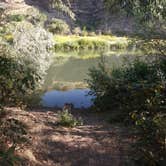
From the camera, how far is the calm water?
12352mm

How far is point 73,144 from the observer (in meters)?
6.20

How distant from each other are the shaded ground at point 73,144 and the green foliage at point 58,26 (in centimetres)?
3652

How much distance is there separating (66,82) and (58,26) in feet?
93.2

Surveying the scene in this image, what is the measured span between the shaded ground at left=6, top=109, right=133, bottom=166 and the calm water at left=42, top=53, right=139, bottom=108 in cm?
365

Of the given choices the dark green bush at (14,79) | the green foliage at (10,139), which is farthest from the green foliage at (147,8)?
the dark green bush at (14,79)

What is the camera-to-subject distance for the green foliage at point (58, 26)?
43.6 meters

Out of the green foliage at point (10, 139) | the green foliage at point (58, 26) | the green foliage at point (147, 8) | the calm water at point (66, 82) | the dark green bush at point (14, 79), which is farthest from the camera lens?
the green foliage at point (58, 26)

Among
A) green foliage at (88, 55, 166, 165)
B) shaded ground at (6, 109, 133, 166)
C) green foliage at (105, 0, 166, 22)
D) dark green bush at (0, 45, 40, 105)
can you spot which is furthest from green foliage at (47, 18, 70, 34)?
shaded ground at (6, 109, 133, 166)

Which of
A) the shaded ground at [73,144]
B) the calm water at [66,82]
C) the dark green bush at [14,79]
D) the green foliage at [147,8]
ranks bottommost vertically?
the calm water at [66,82]

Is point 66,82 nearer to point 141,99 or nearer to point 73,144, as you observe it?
point 141,99

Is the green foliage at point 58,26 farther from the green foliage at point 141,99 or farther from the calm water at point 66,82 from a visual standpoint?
the green foliage at point 141,99

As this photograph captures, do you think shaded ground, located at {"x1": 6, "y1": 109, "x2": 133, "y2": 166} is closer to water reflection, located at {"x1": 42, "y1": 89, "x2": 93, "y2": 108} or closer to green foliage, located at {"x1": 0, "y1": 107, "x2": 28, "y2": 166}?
green foliage, located at {"x1": 0, "y1": 107, "x2": 28, "y2": 166}

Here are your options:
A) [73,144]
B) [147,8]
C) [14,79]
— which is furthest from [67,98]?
[73,144]

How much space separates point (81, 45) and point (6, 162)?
31074 mm
